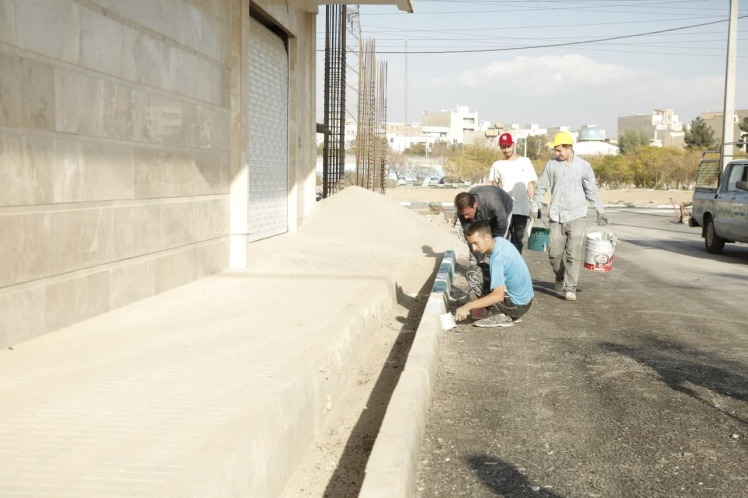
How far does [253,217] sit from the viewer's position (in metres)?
13.5

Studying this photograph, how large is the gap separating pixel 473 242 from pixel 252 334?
2.28 m

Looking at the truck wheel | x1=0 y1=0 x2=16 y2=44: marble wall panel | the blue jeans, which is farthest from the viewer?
the truck wheel

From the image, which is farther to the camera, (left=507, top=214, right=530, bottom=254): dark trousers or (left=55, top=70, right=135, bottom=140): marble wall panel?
(left=507, top=214, right=530, bottom=254): dark trousers

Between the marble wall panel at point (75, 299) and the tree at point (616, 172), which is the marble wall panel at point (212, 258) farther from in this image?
the tree at point (616, 172)

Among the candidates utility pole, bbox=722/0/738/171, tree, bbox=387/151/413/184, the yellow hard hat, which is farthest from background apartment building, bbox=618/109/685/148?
the yellow hard hat

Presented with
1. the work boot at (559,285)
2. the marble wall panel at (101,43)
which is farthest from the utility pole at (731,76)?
the marble wall panel at (101,43)

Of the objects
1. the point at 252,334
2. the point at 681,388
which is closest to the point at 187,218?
the point at 252,334

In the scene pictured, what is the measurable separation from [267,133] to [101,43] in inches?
282

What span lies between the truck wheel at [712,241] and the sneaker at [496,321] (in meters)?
10.1

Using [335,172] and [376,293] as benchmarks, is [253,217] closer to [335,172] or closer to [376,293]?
[376,293]

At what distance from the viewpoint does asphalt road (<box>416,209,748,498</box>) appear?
4.32 m

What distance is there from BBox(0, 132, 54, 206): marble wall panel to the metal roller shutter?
6844 millimetres

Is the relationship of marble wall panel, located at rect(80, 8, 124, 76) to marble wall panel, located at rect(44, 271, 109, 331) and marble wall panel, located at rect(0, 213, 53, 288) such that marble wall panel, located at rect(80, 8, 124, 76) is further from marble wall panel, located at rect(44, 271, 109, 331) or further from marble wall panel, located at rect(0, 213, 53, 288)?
marble wall panel, located at rect(44, 271, 109, 331)

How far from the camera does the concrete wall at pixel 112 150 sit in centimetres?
596
